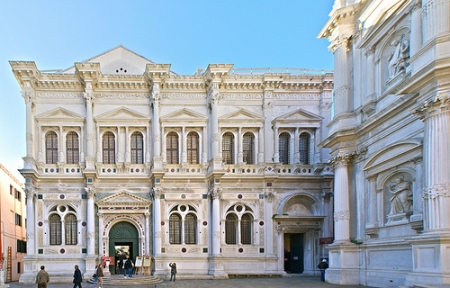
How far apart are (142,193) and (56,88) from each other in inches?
328

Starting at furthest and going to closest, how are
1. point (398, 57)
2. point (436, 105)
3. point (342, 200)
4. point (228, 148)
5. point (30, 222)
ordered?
1. point (228, 148)
2. point (30, 222)
3. point (342, 200)
4. point (398, 57)
5. point (436, 105)

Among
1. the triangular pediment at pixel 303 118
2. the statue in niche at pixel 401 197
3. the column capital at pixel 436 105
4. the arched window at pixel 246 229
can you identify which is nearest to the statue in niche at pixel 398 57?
the column capital at pixel 436 105

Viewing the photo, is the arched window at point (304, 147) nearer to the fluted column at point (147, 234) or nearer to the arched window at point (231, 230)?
the arched window at point (231, 230)

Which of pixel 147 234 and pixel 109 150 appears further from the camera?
pixel 109 150

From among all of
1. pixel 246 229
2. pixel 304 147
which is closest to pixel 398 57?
pixel 304 147

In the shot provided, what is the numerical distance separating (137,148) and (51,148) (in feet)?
17.0

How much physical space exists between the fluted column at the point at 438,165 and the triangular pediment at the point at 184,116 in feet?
56.2

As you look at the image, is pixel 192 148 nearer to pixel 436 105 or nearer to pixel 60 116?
pixel 60 116

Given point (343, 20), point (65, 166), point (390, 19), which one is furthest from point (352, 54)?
point (65, 166)

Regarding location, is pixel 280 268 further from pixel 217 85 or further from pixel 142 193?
pixel 217 85

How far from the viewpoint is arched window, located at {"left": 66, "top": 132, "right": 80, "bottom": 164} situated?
3008 cm

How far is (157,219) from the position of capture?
29.1 m

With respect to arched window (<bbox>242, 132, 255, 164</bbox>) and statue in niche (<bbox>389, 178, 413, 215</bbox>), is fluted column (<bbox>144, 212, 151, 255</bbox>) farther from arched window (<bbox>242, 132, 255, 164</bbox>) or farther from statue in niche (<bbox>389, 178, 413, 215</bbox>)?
statue in niche (<bbox>389, 178, 413, 215</bbox>)

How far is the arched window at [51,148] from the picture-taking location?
29953mm
